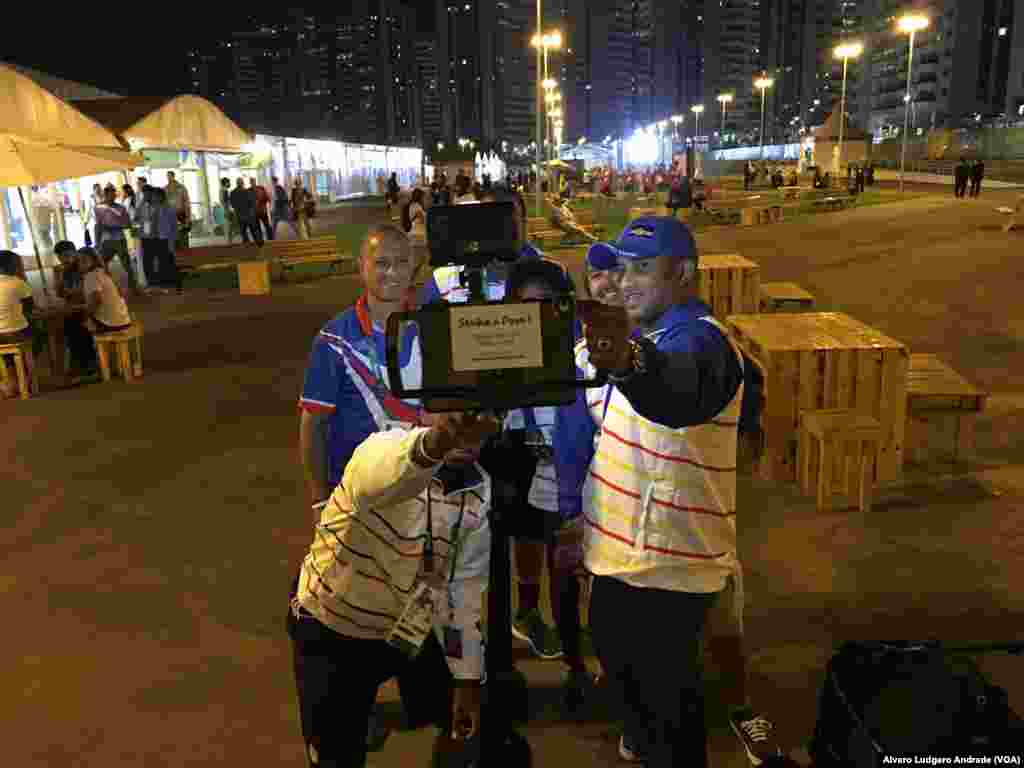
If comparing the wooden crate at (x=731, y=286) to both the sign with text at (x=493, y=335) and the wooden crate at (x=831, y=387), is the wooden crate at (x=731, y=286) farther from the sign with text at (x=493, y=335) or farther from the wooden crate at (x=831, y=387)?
the sign with text at (x=493, y=335)

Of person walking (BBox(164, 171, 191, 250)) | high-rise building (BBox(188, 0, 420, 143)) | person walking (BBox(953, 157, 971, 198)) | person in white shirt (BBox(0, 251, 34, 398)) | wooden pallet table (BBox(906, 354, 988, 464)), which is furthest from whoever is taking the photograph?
high-rise building (BBox(188, 0, 420, 143))

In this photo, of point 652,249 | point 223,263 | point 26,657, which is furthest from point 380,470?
point 223,263

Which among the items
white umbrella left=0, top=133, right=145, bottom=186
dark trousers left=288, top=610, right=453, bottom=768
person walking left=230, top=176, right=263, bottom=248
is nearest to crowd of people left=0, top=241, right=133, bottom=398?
white umbrella left=0, top=133, right=145, bottom=186

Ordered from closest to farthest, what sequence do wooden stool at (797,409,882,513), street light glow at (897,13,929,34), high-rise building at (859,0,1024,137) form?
wooden stool at (797,409,882,513) < street light glow at (897,13,929,34) < high-rise building at (859,0,1024,137)

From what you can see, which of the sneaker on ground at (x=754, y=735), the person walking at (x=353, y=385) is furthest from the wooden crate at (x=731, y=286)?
the person walking at (x=353, y=385)

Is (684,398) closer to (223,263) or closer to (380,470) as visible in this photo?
(380,470)

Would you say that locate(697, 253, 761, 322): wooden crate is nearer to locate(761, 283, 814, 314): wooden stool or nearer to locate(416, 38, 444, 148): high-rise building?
locate(761, 283, 814, 314): wooden stool

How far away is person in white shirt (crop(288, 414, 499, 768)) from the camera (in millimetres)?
1978

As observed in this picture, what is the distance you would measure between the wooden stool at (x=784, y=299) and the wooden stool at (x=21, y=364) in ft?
26.3

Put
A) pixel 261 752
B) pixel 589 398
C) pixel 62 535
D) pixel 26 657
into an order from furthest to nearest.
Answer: pixel 62 535 < pixel 26 657 < pixel 261 752 < pixel 589 398

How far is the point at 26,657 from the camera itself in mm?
3834

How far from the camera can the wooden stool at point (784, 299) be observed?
9.59 meters

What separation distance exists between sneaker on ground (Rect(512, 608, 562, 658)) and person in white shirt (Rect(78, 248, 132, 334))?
6.79 m

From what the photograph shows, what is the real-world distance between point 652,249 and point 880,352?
374cm
